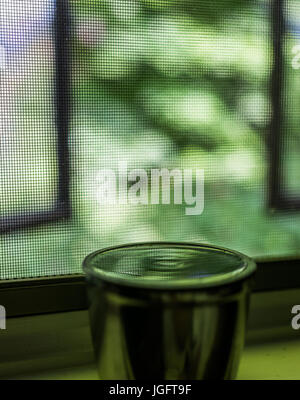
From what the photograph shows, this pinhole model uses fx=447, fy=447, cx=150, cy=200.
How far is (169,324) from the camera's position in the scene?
0.40 m

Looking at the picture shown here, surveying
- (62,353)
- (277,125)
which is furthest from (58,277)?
(277,125)

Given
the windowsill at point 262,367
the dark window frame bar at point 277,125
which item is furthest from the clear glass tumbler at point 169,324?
the dark window frame bar at point 277,125

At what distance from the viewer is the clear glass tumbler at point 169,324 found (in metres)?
0.40

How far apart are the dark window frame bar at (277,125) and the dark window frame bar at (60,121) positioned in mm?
310

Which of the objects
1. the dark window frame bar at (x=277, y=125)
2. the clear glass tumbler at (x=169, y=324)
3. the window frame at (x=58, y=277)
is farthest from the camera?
the dark window frame bar at (x=277, y=125)

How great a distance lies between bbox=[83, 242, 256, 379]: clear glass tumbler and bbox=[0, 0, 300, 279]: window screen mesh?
18cm

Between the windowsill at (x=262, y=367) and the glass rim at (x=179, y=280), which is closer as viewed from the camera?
the glass rim at (x=179, y=280)

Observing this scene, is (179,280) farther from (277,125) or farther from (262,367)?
(277,125)

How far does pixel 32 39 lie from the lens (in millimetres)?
573

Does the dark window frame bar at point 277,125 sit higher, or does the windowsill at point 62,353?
the dark window frame bar at point 277,125

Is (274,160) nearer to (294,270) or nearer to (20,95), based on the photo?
(294,270)

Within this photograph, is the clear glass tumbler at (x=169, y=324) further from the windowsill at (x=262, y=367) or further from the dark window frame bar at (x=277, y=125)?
the dark window frame bar at (x=277, y=125)
